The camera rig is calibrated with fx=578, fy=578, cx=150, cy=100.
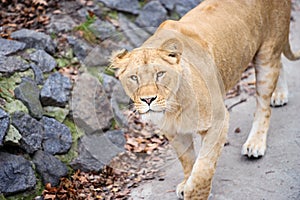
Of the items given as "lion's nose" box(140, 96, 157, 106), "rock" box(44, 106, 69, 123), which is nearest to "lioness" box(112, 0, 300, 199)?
"lion's nose" box(140, 96, 157, 106)

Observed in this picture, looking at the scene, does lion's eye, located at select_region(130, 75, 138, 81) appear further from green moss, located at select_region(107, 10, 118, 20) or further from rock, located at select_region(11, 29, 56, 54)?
green moss, located at select_region(107, 10, 118, 20)

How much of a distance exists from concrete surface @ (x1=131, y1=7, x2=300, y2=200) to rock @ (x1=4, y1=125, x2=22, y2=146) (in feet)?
3.77

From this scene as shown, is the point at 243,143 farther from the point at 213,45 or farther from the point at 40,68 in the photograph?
the point at 40,68

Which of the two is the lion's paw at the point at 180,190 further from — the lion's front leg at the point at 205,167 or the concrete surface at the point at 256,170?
the lion's front leg at the point at 205,167

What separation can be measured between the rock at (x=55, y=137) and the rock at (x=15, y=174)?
369mm

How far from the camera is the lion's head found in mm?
3838

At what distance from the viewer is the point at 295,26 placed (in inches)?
344

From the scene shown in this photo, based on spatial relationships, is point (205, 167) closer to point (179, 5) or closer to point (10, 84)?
point (10, 84)

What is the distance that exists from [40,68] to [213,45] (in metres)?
2.13

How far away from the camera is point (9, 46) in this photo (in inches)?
237

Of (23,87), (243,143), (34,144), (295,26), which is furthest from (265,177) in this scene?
(295,26)

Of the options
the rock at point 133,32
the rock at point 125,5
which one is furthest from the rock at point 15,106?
the rock at point 125,5

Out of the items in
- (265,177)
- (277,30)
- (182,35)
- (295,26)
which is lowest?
(295,26)

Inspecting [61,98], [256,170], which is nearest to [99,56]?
[61,98]
